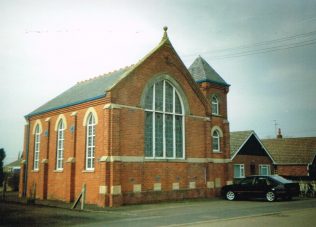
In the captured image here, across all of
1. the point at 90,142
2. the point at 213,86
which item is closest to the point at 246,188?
the point at 213,86

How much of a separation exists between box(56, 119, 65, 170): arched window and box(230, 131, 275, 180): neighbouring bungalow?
51.9ft

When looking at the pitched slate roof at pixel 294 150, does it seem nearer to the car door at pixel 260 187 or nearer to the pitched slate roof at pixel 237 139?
the pitched slate roof at pixel 237 139

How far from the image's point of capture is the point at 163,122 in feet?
74.2

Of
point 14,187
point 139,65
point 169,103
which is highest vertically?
point 139,65

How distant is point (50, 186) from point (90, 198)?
5.62 meters

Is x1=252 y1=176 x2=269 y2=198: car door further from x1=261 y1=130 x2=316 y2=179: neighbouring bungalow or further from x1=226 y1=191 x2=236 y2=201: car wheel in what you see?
x1=261 y1=130 x2=316 y2=179: neighbouring bungalow

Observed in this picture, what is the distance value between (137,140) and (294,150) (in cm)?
2897

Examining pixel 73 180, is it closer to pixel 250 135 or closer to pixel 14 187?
pixel 14 187

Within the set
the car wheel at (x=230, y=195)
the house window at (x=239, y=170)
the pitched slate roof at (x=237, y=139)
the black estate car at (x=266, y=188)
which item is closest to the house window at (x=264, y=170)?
the house window at (x=239, y=170)

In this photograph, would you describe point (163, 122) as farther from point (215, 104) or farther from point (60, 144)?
point (60, 144)

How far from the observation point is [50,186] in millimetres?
24625

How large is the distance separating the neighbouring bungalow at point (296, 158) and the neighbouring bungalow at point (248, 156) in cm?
450

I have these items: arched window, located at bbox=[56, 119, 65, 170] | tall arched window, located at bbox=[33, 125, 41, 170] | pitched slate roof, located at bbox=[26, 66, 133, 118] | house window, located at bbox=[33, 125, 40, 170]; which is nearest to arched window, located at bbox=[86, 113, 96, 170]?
pitched slate roof, located at bbox=[26, 66, 133, 118]

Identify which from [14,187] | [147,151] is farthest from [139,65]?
[14,187]
